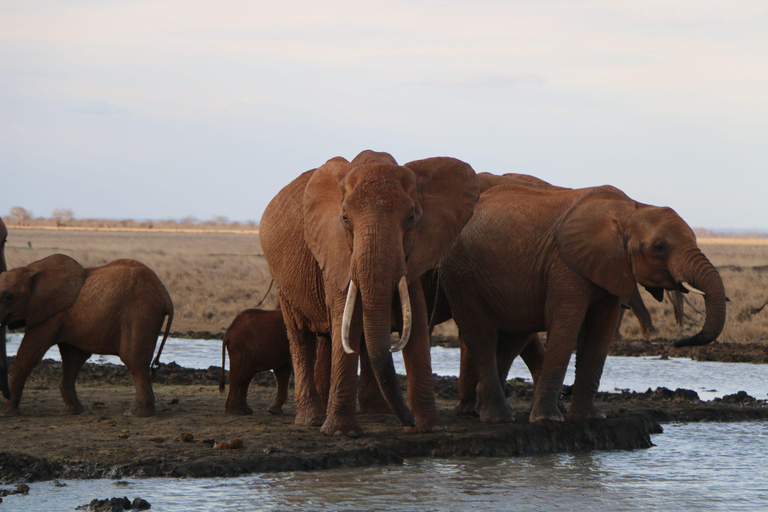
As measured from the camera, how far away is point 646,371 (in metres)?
15.6

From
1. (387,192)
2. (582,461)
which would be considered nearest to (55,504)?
(387,192)

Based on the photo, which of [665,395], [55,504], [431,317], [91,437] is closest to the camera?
[55,504]

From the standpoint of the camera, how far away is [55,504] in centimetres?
677

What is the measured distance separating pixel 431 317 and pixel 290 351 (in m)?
1.49

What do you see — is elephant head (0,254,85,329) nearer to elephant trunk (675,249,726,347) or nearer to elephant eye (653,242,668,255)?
elephant eye (653,242,668,255)

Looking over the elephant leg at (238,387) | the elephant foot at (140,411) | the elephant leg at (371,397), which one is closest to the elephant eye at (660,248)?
the elephant leg at (371,397)

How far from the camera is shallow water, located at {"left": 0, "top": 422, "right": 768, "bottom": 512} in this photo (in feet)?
23.0

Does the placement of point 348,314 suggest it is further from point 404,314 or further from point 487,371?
point 487,371

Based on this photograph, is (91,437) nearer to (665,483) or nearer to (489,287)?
(489,287)

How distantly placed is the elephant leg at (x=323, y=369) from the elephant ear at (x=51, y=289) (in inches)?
97.9

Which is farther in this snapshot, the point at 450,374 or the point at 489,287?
the point at 450,374

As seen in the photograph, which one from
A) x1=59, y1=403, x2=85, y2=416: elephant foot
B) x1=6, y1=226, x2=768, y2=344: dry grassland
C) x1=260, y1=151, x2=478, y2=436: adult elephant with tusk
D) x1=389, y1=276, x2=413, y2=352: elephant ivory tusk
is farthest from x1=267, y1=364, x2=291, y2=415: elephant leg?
x1=6, y1=226, x2=768, y2=344: dry grassland

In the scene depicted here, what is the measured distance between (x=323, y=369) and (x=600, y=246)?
9.34 ft

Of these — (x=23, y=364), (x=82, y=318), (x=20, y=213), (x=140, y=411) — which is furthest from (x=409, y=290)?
(x=20, y=213)
